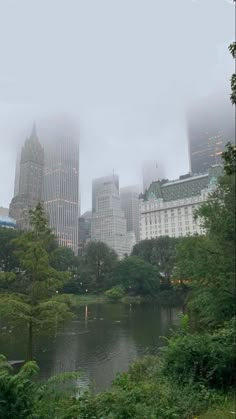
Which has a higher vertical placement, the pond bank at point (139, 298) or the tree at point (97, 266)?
the tree at point (97, 266)

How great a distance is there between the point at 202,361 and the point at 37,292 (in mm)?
10327

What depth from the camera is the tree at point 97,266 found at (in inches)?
3570

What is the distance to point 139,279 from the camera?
87.0m

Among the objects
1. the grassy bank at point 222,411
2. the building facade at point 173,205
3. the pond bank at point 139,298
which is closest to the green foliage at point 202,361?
the grassy bank at point 222,411

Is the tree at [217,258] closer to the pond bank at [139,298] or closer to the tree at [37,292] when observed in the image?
the tree at [37,292]

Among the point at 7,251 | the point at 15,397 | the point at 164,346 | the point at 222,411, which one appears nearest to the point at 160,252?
the point at 7,251

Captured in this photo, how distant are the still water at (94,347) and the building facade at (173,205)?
122m

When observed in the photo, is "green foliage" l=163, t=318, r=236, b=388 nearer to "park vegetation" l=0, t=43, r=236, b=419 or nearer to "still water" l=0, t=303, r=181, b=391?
"park vegetation" l=0, t=43, r=236, b=419

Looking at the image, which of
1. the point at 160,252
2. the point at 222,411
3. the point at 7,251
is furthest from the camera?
the point at 160,252

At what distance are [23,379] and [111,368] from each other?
17123 mm

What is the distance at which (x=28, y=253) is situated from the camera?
17297 millimetres

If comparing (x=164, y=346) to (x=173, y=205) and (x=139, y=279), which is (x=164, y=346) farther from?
(x=173, y=205)

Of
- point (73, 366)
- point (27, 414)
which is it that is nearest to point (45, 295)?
point (73, 366)

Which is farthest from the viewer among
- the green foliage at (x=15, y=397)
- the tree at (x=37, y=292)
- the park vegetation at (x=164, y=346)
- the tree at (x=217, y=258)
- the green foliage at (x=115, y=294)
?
the green foliage at (x=115, y=294)
